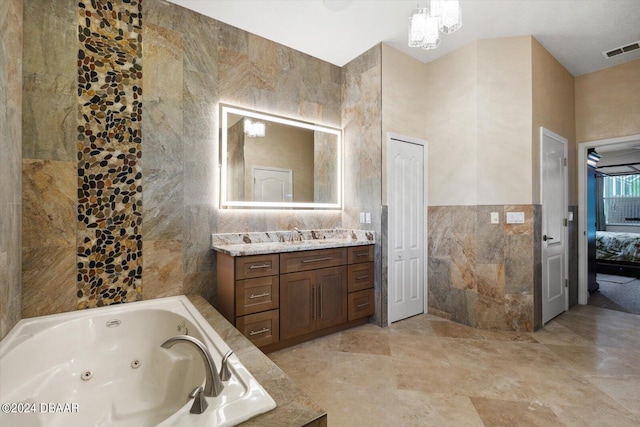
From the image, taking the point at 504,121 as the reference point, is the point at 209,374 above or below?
below

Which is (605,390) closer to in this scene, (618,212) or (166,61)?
(166,61)

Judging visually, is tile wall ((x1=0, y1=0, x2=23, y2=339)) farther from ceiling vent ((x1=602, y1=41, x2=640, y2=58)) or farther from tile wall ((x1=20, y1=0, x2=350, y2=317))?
ceiling vent ((x1=602, y1=41, x2=640, y2=58))

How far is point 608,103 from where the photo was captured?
138 inches

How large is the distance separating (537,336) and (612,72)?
335cm

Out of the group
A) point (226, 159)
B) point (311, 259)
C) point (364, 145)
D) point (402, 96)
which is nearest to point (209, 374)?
point (311, 259)

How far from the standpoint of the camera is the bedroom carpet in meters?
3.54

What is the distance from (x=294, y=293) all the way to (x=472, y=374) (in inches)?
58.2

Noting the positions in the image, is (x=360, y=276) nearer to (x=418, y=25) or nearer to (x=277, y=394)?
(x=277, y=394)

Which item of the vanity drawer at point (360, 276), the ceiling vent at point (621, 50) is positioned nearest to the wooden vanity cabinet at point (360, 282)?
the vanity drawer at point (360, 276)

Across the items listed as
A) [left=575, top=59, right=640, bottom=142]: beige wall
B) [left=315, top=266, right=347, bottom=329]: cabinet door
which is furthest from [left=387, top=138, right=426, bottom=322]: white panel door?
[left=575, top=59, right=640, bottom=142]: beige wall

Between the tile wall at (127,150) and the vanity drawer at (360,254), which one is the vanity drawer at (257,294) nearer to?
the tile wall at (127,150)

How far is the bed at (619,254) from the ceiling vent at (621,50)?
3704 millimetres

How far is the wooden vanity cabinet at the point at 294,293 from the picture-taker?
2.26 meters

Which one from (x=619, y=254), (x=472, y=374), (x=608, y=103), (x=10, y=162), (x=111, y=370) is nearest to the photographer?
(x=10, y=162)
